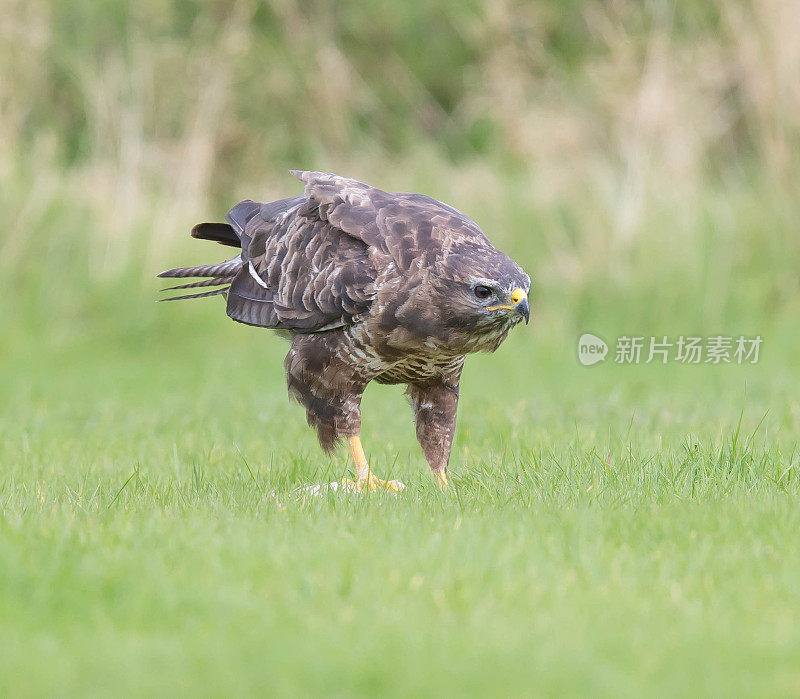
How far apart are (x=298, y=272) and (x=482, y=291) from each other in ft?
4.13

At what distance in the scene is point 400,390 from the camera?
1020 centimetres

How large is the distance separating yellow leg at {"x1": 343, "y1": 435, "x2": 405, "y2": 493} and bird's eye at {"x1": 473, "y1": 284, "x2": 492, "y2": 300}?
937mm

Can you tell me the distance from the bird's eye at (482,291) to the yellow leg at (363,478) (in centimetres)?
94

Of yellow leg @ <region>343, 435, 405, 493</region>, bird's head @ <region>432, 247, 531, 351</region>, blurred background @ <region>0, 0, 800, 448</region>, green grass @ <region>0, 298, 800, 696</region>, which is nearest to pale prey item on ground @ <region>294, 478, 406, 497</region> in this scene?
yellow leg @ <region>343, 435, 405, 493</region>

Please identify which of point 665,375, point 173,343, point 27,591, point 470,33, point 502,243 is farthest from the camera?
point 470,33

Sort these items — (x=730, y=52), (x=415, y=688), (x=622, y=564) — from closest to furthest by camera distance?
1. (x=415, y=688)
2. (x=622, y=564)
3. (x=730, y=52)

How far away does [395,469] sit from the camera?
6484 mm

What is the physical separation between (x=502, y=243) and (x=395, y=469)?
653 cm

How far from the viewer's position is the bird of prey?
5512mm

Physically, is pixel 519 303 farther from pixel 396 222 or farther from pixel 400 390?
pixel 400 390

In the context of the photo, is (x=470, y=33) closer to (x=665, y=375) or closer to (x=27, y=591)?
(x=665, y=375)

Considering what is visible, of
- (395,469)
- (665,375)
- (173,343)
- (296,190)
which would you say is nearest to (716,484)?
(395,469)

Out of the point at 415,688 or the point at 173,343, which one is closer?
the point at 415,688

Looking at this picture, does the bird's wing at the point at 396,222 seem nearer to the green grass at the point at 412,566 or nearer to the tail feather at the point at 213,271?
the tail feather at the point at 213,271
